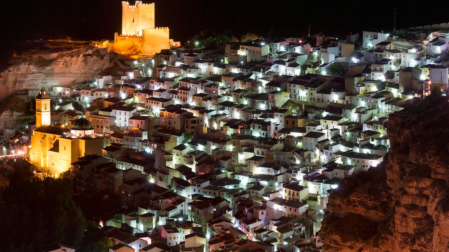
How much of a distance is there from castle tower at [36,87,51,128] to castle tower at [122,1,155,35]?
9.33m

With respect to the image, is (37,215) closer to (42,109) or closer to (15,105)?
(42,109)

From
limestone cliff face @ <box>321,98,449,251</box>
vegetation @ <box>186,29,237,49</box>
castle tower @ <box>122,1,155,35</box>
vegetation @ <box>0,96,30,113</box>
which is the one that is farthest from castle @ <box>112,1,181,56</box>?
limestone cliff face @ <box>321,98,449,251</box>

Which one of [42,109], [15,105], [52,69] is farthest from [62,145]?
[52,69]

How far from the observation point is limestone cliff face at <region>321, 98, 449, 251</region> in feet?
32.9

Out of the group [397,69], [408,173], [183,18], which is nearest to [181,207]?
[397,69]

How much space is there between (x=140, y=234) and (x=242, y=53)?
13124mm

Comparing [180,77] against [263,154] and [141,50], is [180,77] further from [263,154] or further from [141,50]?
[263,154]

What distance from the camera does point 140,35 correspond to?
3547 centimetres

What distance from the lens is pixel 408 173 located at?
10.4 meters

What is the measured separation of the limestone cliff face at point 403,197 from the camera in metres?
10.0

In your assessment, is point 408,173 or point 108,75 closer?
point 408,173

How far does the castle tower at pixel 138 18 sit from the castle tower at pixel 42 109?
30.6 feet

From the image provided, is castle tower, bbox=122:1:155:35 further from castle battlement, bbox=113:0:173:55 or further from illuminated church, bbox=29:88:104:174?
illuminated church, bbox=29:88:104:174

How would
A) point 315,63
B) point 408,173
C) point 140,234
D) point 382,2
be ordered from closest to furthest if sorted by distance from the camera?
point 408,173
point 140,234
point 315,63
point 382,2
